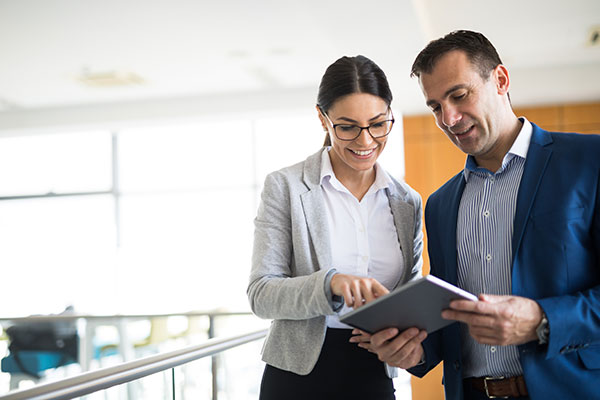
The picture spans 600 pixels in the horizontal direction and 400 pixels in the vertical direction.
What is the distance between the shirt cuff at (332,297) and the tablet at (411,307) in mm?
86

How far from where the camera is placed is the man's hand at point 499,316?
1.41 m

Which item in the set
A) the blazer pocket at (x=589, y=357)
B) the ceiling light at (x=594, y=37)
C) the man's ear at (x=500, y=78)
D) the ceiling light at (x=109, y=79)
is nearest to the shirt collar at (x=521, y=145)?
the man's ear at (x=500, y=78)

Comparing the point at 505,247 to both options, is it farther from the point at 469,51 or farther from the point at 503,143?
the point at 469,51

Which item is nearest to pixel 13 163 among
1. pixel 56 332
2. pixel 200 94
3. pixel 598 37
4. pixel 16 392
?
pixel 200 94

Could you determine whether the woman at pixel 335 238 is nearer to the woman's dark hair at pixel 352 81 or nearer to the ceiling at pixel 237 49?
the woman's dark hair at pixel 352 81

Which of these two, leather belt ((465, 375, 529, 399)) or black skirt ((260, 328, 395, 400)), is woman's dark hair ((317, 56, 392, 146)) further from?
leather belt ((465, 375, 529, 399))

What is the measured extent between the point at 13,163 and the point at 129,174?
5.93 ft

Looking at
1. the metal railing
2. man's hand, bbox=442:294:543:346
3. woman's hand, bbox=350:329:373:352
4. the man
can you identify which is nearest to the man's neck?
the man

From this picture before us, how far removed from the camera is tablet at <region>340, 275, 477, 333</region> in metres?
1.32

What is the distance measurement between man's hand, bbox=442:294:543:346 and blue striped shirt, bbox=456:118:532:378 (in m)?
0.18

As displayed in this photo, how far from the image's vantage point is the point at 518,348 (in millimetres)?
1573

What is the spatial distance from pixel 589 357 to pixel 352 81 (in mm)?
970

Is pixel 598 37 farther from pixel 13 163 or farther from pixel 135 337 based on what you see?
pixel 13 163

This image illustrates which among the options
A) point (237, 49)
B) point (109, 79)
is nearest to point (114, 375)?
point (237, 49)
